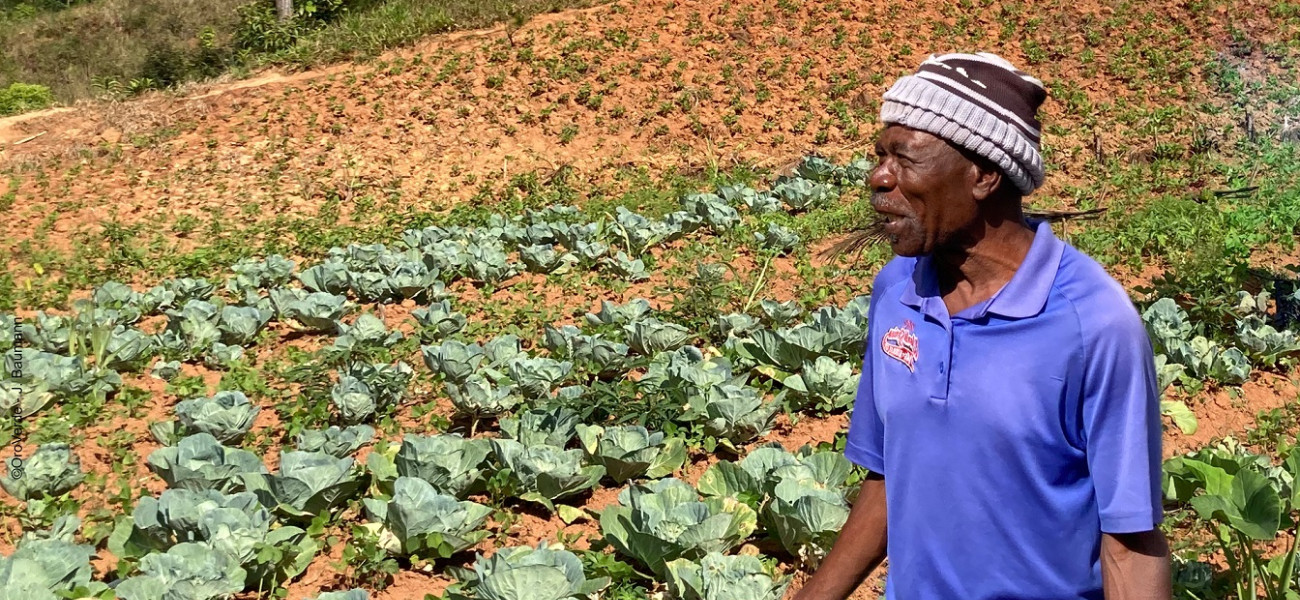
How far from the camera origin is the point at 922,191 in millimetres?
1968

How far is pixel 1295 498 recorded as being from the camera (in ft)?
9.64

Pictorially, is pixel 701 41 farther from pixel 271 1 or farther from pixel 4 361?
pixel 4 361

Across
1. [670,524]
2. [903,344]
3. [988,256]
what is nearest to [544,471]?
[670,524]

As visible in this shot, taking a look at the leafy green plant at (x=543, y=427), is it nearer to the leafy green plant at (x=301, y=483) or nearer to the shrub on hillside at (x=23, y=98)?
the leafy green plant at (x=301, y=483)

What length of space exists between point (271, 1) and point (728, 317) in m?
11.8

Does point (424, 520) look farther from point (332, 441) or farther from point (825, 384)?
point (825, 384)

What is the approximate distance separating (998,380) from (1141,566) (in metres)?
0.39

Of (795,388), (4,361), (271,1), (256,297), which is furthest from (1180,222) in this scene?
(271,1)

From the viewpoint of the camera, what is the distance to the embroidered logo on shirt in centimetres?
200

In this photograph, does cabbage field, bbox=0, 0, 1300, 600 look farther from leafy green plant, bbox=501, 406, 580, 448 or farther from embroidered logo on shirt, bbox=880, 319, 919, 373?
embroidered logo on shirt, bbox=880, 319, 919, 373

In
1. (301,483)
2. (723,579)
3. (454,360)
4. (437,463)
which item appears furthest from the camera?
(454,360)

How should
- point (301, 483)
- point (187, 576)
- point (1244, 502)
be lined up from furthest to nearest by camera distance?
point (301, 483) < point (187, 576) < point (1244, 502)

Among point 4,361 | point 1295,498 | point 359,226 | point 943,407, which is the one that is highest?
point 943,407

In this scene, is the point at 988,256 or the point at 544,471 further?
the point at 544,471
